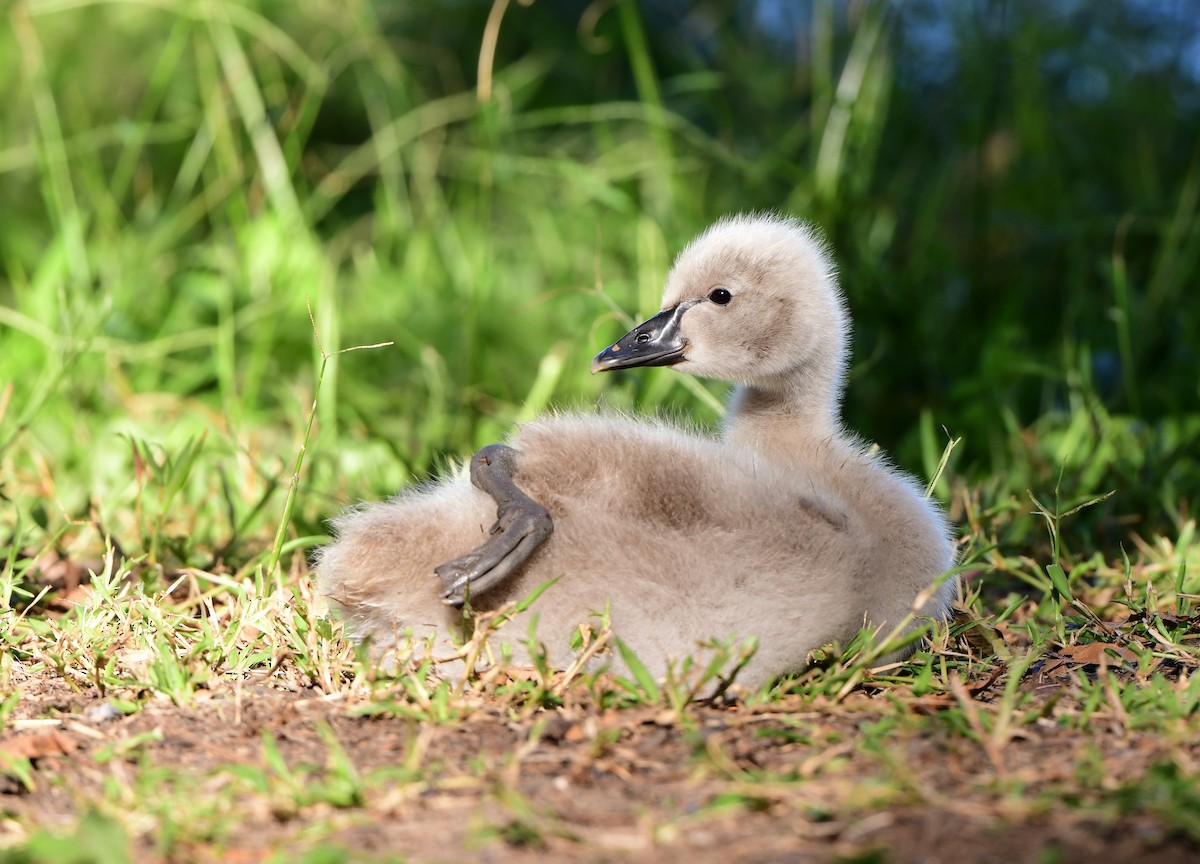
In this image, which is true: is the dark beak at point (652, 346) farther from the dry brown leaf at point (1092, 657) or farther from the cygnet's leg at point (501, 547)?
the dry brown leaf at point (1092, 657)

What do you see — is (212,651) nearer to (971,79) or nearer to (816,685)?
(816,685)

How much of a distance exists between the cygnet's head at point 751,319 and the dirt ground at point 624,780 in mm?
862

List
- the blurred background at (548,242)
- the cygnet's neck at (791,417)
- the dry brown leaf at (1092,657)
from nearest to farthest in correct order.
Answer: the dry brown leaf at (1092,657) < the cygnet's neck at (791,417) < the blurred background at (548,242)

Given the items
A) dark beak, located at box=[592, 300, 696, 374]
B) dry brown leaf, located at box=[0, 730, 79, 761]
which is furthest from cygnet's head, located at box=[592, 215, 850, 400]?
dry brown leaf, located at box=[0, 730, 79, 761]

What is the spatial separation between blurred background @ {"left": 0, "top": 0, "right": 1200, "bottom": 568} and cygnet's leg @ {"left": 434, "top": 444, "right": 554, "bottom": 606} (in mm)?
1003

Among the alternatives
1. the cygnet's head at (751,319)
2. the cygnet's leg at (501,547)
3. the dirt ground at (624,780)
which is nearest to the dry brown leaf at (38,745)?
the dirt ground at (624,780)

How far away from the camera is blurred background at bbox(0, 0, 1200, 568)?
13.2 feet

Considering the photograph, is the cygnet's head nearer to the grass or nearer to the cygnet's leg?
the grass

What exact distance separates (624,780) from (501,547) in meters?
0.52

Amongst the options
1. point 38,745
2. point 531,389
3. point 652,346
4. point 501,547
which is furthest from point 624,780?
point 531,389

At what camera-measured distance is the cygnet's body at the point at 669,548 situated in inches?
101

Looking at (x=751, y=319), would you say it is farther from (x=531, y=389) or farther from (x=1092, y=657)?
(x=531, y=389)

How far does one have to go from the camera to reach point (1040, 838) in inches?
73.2

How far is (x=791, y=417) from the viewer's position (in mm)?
3090
